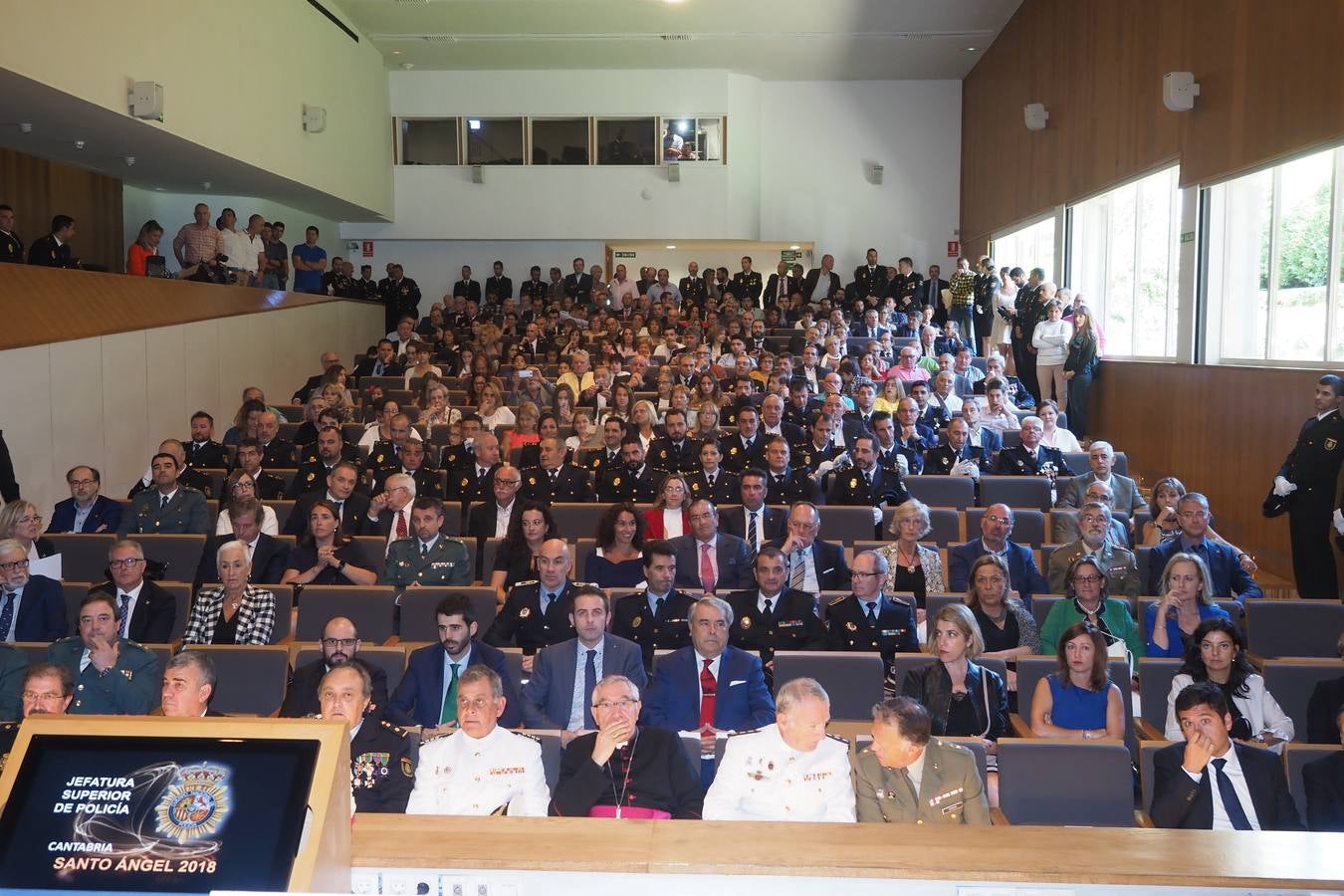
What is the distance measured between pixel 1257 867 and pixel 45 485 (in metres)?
8.04

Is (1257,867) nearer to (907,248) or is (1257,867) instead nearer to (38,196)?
(38,196)

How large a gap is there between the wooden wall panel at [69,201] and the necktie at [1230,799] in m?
11.0

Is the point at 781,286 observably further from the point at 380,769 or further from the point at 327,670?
the point at 380,769

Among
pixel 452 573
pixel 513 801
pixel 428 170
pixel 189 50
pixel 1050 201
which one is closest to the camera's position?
pixel 513 801

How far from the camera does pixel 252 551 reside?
6113 millimetres

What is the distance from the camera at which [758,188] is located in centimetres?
1736

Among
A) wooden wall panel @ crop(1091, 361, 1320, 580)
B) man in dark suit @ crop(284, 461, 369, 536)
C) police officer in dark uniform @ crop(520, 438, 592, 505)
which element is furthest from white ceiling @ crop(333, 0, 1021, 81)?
man in dark suit @ crop(284, 461, 369, 536)

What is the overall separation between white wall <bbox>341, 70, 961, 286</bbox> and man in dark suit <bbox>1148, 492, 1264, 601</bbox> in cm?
1168

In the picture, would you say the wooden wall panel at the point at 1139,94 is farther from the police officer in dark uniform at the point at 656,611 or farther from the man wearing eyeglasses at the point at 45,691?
the man wearing eyeglasses at the point at 45,691

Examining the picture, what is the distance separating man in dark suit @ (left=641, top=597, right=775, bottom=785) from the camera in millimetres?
4449

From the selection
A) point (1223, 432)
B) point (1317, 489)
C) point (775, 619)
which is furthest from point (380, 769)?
point (1223, 432)

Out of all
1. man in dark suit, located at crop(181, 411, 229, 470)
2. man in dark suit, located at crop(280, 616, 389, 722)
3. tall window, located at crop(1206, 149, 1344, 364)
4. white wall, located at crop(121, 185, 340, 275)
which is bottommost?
man in dark suit, located at crop(280, 616, 389, 722)

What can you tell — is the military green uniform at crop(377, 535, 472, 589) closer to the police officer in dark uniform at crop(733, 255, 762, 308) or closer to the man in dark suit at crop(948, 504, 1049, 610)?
the man in dark suit at crop(948, 504, 1049, 610)

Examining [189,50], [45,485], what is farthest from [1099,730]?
[189,50]
